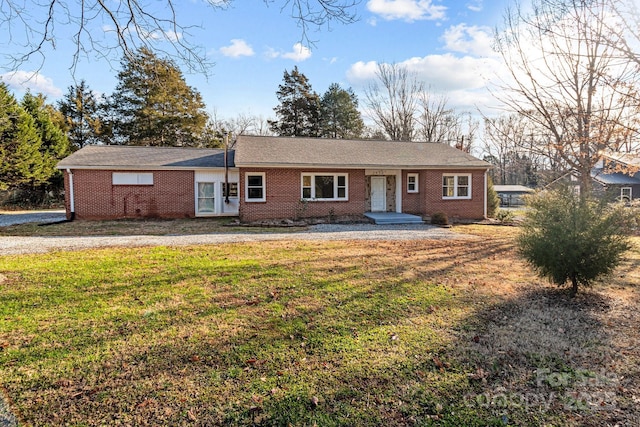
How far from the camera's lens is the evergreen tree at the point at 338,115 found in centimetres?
3728

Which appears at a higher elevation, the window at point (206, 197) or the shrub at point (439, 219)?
the window at point (206, 197)

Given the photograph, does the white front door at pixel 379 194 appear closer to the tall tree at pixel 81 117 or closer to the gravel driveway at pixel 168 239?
the gravel driveway at pixel 168 239

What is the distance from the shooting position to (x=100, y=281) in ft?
18.6

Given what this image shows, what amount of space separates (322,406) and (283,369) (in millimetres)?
626

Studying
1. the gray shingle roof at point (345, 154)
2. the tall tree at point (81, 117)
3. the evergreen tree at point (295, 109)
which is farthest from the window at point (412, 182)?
the tall tree at point (81, 117)

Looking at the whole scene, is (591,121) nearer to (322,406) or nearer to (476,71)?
(476,71)

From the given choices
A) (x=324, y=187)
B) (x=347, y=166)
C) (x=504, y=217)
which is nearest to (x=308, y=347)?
(x=347, y=166)

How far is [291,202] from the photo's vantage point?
16.1m

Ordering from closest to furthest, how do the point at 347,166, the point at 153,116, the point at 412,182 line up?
1. the point at 347,166
2. the point at 412,182
3. the point at 153,116

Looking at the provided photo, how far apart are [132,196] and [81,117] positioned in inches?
869

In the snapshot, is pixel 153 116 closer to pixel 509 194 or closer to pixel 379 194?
pixel 379 194

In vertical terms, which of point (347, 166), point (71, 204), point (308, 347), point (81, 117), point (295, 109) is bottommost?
point (308, 347)

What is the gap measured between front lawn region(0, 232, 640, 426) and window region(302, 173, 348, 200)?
10060 mm

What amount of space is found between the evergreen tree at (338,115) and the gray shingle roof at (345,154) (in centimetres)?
1780
